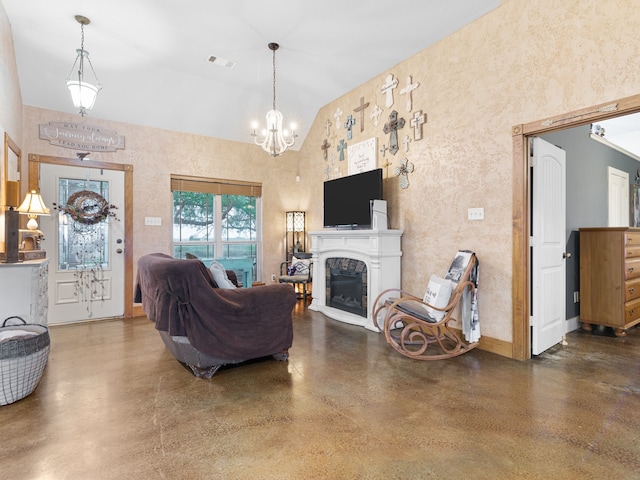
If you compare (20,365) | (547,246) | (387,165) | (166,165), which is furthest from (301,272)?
(20,365)

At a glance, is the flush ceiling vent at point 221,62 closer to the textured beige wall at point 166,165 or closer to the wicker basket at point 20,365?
the textured beige wall at point 166,165

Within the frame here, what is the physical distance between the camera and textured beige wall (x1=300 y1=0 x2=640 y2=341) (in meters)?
2.59

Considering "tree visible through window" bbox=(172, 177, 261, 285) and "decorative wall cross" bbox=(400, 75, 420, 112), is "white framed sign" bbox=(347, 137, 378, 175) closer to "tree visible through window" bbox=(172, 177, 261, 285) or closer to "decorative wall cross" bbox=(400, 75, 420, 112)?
"decorative wall cross" bbox=(400, 75, 420, 112)

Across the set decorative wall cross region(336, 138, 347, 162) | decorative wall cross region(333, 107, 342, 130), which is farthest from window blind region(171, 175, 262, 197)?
decorative wall cross region(333, 107, 342, 130)

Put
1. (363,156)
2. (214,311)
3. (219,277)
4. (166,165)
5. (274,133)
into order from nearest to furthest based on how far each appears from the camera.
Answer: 1. (214,311)
2. (219,277)
3. (274,133)
4. (363,156)
5. (166,165)

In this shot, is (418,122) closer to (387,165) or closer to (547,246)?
(387,165)

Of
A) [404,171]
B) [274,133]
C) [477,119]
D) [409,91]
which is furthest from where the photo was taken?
[404,171]

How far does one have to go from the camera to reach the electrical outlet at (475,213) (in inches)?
133

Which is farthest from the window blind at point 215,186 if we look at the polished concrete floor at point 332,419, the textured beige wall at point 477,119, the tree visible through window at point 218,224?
the polished concrete floor at point 332,419

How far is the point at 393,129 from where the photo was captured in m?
4.34

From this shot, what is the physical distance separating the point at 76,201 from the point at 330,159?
3.58 meters

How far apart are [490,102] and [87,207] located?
4.97 meters

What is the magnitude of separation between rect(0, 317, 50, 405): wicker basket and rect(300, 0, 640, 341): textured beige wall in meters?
3.54

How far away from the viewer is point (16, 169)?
3848mm
